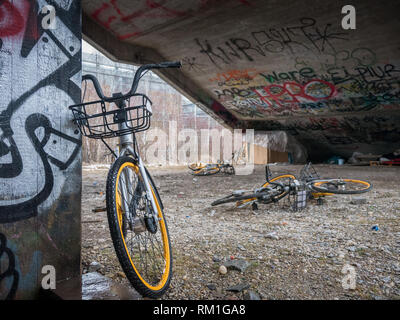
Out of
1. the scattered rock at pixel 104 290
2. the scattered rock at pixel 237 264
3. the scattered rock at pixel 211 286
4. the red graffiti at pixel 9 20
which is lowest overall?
the scattered rock at pixel 211 286

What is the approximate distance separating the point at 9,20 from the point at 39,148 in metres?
0.73

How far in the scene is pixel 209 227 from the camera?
11.5ft

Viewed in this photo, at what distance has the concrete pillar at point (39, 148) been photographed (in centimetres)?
161

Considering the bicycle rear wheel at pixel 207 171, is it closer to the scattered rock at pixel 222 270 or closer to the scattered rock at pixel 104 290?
the scattered rock at pixel 222 270

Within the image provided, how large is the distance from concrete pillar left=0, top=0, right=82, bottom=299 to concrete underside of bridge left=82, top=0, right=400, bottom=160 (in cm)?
580

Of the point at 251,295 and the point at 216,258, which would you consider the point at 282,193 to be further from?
the point at 251,295

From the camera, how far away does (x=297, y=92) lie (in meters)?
11.2

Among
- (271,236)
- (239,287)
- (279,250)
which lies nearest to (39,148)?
(239,287)

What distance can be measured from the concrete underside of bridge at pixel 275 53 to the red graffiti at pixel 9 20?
5.87m

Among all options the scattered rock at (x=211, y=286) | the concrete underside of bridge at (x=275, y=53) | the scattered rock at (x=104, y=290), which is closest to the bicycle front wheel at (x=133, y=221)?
the scattered rock at (x=104, y=290)

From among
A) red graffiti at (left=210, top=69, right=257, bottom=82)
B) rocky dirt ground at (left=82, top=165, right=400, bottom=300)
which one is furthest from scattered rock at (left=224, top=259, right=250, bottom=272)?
red graffiti at (left=210, top=69, right=257, bottom=82)

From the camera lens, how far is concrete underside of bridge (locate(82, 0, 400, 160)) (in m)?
7.14
